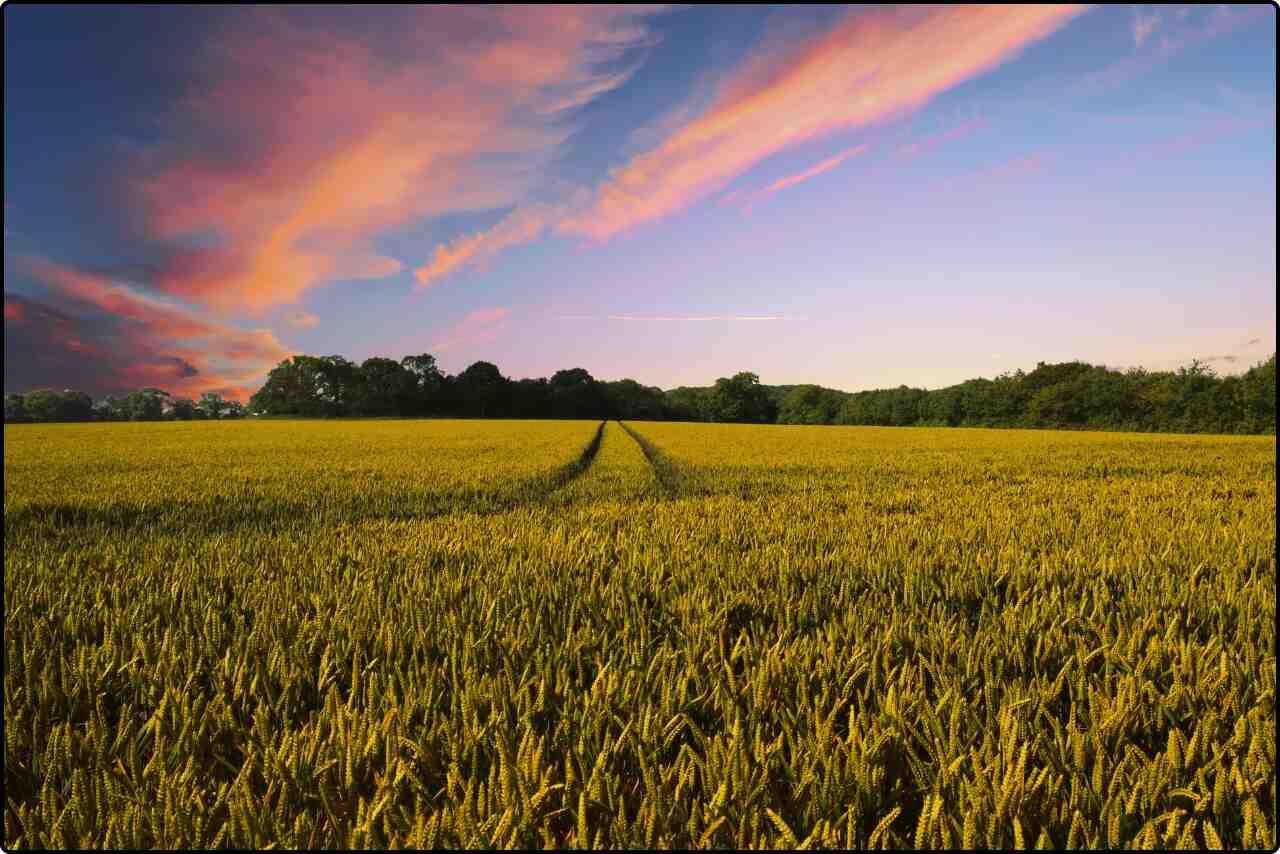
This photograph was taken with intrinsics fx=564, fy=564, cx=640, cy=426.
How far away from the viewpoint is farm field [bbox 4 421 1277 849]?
4.45ft

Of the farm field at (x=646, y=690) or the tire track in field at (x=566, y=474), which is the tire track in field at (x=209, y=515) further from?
the tire track in field at (x=566, y=474)

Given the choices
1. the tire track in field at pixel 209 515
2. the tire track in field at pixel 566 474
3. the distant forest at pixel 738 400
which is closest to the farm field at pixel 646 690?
the tire track in field at pixel 209 515

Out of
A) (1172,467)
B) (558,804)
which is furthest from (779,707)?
(1172,467)

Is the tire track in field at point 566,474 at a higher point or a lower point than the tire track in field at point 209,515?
lower

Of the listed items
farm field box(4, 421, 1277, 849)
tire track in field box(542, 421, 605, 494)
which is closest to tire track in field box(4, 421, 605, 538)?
farm field box(4, 421, 1277, 849)

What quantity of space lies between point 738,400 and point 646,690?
134m

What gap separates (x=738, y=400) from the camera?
134000mm

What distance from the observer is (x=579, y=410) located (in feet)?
385

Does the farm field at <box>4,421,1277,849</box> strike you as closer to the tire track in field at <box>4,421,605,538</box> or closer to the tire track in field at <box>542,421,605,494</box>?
the tire track in field at <box>4,421,605,538</box>

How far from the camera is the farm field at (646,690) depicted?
1.36 m

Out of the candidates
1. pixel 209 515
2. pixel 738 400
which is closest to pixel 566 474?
pixel 209 515

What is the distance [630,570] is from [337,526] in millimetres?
4282

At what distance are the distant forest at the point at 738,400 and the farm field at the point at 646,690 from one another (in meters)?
97.8

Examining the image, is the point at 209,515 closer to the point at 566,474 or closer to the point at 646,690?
the point at 566,474
